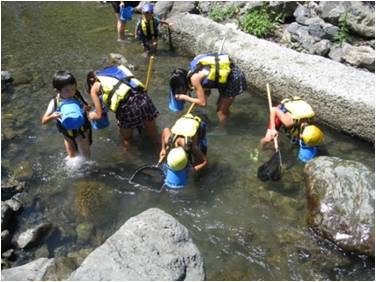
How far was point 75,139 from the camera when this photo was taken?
6578mm

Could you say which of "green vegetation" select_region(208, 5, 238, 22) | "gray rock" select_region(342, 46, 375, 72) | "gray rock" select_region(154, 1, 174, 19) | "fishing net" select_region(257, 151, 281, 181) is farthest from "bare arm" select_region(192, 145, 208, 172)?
"gray rock" select_region(154, 1, 174, 19)

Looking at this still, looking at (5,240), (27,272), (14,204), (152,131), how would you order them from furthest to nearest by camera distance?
(152,131) → (14,204) → (5,240) → (27,272)

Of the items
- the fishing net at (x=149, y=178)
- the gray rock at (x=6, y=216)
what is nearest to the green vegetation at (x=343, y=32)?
the fishing net at (x=149, y=178)

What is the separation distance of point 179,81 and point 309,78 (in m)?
2.23

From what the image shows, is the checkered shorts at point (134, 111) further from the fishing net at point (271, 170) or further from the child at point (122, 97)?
the fishing net at point (271, 170)

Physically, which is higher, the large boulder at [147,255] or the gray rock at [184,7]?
the large boulder at [147,255]

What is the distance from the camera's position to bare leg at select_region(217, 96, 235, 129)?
764 centimetres

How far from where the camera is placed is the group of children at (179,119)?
19.3 ft

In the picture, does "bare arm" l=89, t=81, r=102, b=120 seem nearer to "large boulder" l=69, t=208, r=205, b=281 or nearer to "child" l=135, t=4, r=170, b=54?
"large boulder" l=69, t=208, r=205, b=281

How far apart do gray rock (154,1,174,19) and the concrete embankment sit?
223 cm

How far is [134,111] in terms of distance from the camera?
635 centimetres

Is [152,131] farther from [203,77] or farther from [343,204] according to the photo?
[343,204]

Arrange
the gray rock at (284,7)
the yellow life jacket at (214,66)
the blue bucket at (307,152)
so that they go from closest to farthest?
the blue bucket at (307,152)
the yellow life jacket at (214,66)
the gray rock at (284,7)

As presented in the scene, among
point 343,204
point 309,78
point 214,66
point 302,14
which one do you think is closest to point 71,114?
point 214,66
